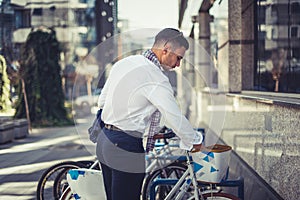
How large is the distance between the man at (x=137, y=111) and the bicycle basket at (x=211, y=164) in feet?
1.72

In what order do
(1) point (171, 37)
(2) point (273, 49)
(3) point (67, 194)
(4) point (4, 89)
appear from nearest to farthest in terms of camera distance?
1. (1) point (171, 37)
2. (3) point (67, 194)
3. (2) point (273, 49)
4. (4) point (4, 89)

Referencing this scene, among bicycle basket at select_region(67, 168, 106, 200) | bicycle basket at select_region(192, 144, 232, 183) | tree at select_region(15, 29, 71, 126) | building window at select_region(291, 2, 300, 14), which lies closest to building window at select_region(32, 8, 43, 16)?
tree at select_region(15, 29, 71, 126)

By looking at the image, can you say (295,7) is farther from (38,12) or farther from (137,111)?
(38,12)

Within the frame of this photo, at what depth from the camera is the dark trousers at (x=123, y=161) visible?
10.9ft

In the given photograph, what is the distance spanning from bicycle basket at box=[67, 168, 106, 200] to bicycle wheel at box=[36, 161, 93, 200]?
736mm

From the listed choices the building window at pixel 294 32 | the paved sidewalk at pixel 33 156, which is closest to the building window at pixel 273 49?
the building window at pixel 294 32

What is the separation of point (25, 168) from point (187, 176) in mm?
5788

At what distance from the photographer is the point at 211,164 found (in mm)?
3826

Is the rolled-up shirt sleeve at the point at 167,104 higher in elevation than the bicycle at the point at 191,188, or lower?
higher

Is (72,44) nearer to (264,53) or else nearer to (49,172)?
(264,53)

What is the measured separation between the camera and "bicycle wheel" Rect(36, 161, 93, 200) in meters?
5.16

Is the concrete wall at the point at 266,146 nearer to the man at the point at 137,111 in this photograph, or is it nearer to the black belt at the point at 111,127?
the man at the point at 137,111

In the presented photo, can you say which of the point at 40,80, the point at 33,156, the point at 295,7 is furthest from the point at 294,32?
the point at 40,80

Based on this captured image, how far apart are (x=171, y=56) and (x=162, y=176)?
86.0 inches
